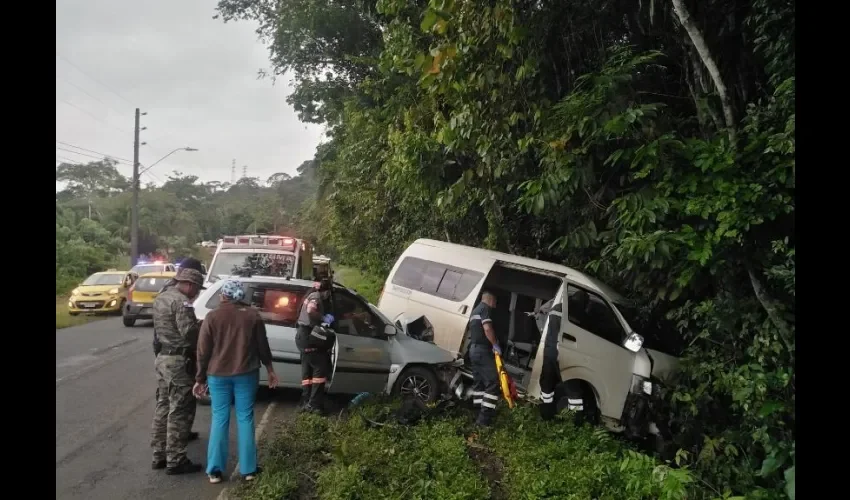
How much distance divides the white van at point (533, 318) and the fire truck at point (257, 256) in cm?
296

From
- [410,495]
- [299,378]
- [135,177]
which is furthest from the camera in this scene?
[135,177]

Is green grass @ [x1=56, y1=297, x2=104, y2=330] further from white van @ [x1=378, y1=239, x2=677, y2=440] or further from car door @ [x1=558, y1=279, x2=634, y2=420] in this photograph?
car door @ [x1=558, y1=279, x2=634, y2=420]

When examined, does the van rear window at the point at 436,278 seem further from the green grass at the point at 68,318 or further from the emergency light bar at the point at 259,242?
the green grass at the point at 68,318

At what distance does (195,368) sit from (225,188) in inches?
794

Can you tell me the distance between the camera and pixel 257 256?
33.9 feet

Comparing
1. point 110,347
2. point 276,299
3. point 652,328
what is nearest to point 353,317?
point 276,299

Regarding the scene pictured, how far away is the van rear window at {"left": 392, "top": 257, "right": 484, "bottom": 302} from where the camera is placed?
745 cm

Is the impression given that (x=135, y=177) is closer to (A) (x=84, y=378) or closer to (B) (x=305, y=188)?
(A) (x=84, y=378)

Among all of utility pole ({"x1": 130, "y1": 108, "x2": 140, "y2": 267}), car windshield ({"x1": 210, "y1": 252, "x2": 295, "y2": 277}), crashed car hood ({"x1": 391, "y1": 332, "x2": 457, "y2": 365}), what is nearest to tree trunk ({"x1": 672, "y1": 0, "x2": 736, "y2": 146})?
crashed car hood ({"x1": 391, "y1": 332, "x2": 457, "y2": 365})

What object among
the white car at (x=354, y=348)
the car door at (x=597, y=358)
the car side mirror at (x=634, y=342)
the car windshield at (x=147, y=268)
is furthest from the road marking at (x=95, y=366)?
the car side mirror at (x=634, y=342)

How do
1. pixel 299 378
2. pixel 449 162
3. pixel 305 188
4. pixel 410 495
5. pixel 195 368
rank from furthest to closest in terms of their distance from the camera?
pixel 305 188 < pixel 449 162 < pixel 299 378 < pixel 195 368 < pixel 410 495
